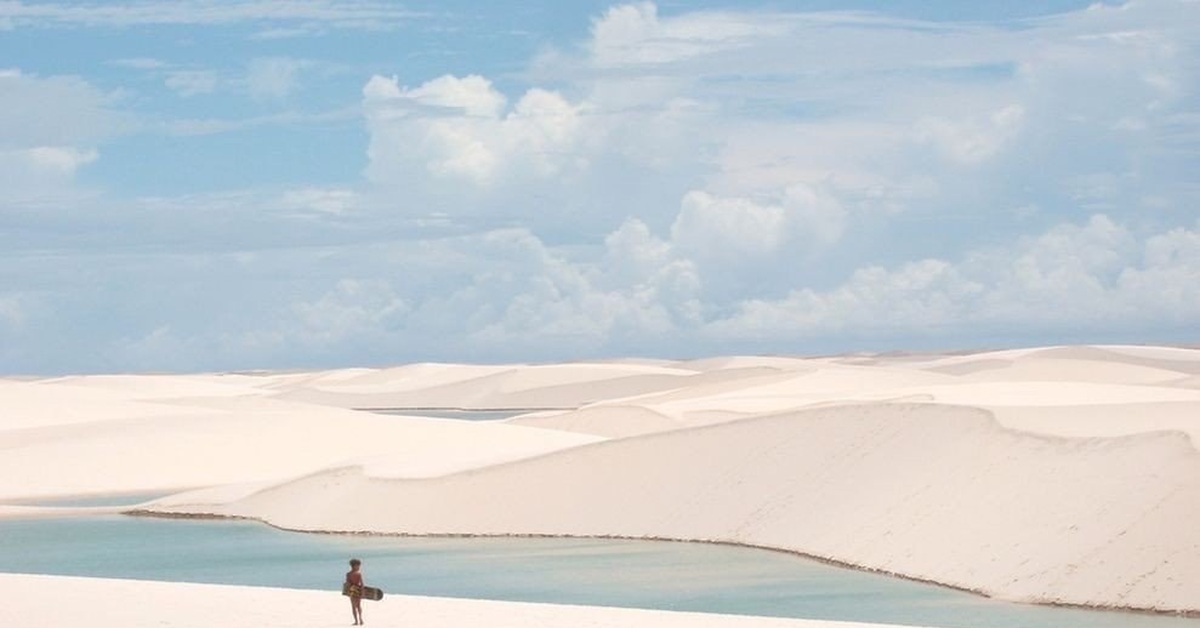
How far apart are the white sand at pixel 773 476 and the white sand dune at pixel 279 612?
69 centimetres

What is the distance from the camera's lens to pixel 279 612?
75.0ft

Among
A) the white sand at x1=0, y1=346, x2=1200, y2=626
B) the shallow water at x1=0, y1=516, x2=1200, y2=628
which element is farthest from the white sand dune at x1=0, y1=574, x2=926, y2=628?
the shallow water at x1=0, y1=516, x2=1200, y2=628

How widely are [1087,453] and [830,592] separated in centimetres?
574

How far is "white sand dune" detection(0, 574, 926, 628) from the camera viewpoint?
21.8 metres

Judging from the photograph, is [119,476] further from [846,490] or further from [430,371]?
[430,371]

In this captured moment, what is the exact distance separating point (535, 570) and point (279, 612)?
904cm

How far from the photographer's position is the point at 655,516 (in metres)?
36.7

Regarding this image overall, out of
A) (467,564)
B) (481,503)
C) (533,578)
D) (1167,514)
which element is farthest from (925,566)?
(481,503)

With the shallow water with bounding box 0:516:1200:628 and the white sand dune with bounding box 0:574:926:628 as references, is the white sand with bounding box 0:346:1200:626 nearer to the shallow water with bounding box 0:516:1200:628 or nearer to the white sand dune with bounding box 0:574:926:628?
the white sand dune with bounding box 0:574:926:628

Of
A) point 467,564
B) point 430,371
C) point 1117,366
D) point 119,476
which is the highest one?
point 430,371

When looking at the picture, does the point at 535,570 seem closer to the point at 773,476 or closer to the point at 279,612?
the point at 773,476

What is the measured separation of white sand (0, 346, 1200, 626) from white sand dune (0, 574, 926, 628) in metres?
0.69

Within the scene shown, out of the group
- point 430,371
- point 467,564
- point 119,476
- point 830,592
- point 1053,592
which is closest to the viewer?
point 1053,592

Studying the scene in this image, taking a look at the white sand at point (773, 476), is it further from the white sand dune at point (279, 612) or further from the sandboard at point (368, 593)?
the sandboard at point (368, 593)
